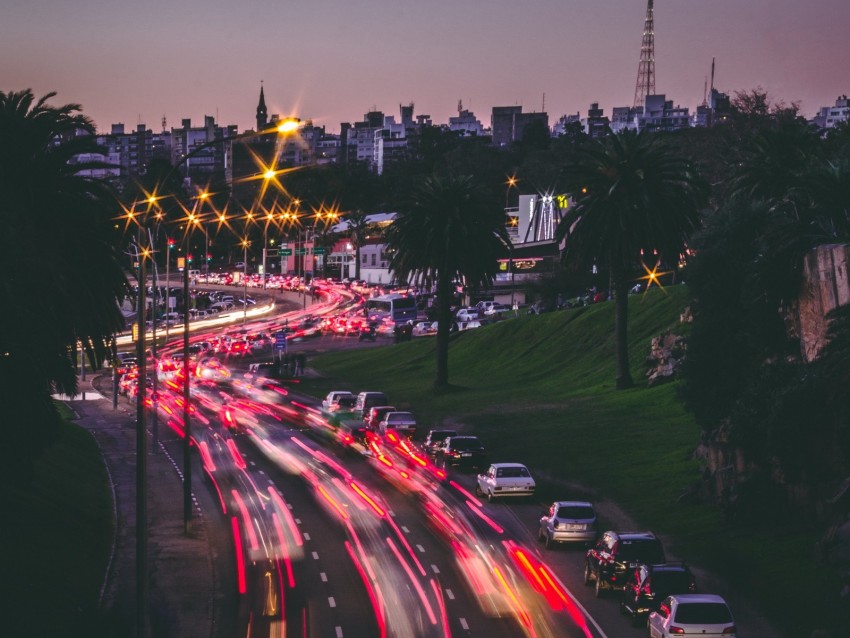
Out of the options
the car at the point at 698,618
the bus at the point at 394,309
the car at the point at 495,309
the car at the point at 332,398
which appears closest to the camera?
the car at the point at 698,618

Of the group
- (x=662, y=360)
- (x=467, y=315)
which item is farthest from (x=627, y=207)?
(x=467, y=315)

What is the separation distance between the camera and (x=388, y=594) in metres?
34.0

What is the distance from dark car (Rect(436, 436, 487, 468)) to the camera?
56156 millimetres

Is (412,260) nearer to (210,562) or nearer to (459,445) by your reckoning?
(459,445)

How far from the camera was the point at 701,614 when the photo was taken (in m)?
26.8

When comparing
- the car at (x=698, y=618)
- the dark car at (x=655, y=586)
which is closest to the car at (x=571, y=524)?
the dark car at (x=655, y=586)

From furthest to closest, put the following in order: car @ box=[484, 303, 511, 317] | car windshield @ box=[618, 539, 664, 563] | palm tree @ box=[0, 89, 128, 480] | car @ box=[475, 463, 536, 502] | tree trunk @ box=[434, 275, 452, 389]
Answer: car @ box=[484, 303, 511, 317]
tree trunk @ box=[434, 275, 452, 389]
car @ box=[475, 463, 536, 502]
palm tree @ box=[0, 89, 128, 480]
car windshield @ box=[618, 539, 664, 563]

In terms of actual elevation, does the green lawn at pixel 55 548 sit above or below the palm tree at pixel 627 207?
below

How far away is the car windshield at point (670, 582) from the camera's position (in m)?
29.8

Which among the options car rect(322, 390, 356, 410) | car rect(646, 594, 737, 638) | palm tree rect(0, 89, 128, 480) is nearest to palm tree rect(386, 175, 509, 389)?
car rect(322, 390, 356, 410)

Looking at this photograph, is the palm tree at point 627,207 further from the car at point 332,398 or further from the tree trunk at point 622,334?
the car at point 332,398

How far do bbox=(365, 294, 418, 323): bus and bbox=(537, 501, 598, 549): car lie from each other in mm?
99414

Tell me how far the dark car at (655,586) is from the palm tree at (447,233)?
50.8 m

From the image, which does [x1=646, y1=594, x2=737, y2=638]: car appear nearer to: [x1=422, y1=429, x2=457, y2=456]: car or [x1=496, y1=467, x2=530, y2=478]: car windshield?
[x1=496, y1=467, x2=530, y2=478]: car windshield
